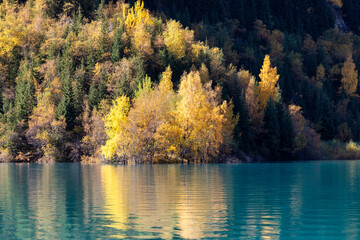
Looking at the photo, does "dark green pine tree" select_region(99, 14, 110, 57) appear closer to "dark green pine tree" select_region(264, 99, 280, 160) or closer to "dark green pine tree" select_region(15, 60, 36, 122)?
"dark green pine tree" select_region(15, 60, 36, 122)

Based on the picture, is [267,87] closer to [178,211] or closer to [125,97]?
[125,97]

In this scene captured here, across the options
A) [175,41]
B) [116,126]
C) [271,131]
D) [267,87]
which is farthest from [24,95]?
[267,87]

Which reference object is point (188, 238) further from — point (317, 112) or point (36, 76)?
point (317, 112)

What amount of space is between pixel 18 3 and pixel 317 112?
285 ft

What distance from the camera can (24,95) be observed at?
121438mm

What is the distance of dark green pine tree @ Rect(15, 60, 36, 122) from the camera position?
119 meters

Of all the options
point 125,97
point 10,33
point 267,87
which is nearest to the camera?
point 125,97

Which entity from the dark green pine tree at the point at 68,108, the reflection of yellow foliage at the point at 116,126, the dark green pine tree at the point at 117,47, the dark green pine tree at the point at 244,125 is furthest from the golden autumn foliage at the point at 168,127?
the dark green pine tree at the point at 117,47

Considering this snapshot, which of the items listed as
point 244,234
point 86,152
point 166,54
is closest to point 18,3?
point 166,54

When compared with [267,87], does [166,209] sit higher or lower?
lower

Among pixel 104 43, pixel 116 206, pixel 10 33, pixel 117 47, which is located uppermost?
pixel 10 33

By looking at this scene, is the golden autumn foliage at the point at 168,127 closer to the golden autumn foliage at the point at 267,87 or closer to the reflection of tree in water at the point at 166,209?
the golden autumn foliage at the point at 267,87

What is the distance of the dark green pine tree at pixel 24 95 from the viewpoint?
389ft

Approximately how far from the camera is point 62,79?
412 feet
